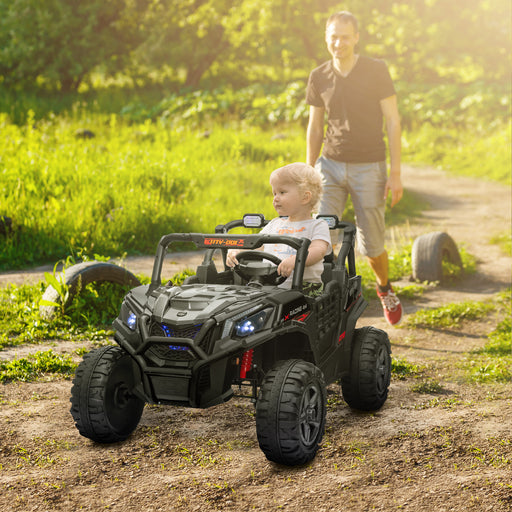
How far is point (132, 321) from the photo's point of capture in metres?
3.57

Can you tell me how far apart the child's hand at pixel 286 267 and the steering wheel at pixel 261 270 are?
0.22 ft

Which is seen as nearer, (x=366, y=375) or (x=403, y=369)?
(x=366, y=375)

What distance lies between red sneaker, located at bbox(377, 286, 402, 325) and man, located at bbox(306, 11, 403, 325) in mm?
503

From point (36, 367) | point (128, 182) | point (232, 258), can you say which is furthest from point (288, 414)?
point (128, 182)

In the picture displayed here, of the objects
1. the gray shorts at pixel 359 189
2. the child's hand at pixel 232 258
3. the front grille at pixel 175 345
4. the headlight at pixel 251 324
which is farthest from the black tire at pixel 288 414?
the gray shorts at pixel 359 189

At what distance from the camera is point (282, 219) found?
4.40m

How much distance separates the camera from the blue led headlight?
354 centimetres

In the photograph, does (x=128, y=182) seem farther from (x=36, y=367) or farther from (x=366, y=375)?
(x=366, y=375)

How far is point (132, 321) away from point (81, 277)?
2.75 meters

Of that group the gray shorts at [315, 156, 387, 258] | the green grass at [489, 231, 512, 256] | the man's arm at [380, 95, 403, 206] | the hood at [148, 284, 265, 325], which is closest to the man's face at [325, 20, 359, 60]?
the man's arm at [380, 95, 403, 206]

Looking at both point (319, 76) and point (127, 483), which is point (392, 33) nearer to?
point (319, 76)

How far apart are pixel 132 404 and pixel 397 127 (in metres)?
3.30

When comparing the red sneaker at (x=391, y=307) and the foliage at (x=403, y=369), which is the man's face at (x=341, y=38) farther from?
the foliage at (x=403, y=369)

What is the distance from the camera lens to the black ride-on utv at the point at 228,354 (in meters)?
3.32
